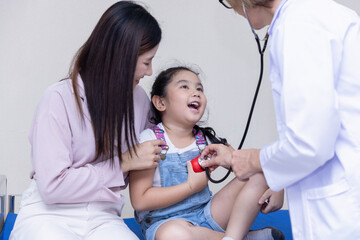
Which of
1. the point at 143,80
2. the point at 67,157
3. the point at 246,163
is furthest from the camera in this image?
the point at 143,80

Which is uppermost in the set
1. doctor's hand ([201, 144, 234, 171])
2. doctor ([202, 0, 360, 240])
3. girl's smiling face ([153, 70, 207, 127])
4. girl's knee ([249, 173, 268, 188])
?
doctor ([202, 0, 360, 240])

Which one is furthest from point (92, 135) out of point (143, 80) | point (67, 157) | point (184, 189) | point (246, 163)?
point (143, 80)

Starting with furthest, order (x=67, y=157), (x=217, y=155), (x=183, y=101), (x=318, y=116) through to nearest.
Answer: (x=183, y=101) → (x=217, y=155) → (x=67, y=157) → (x=318, y=116)

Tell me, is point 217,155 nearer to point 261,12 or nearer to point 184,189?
point 184,189

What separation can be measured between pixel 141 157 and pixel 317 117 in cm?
69

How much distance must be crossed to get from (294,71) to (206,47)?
166 cm

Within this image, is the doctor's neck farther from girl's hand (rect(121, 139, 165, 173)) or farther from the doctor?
Result: girl's hand (rect(121, 139, 165, 173))

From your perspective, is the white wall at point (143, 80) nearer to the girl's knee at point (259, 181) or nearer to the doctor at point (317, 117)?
the girl's knee at point (259, 181)

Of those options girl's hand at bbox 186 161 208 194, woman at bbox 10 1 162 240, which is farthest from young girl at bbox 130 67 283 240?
woman at bbox 10 1 162 240

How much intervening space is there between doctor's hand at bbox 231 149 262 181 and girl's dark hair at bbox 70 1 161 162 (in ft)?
1.29

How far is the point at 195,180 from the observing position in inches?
60.6

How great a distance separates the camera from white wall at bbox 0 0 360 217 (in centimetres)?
242

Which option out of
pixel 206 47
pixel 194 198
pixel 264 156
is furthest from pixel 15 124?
pixel 264 156

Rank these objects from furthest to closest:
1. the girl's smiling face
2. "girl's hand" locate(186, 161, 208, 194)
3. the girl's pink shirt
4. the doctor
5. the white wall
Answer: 1. the white wall
2. the girl's smiling face
3. "girl's hand" locate(186, 161, 208, 194)
4. the girl's pink shirt
5. the doctor
